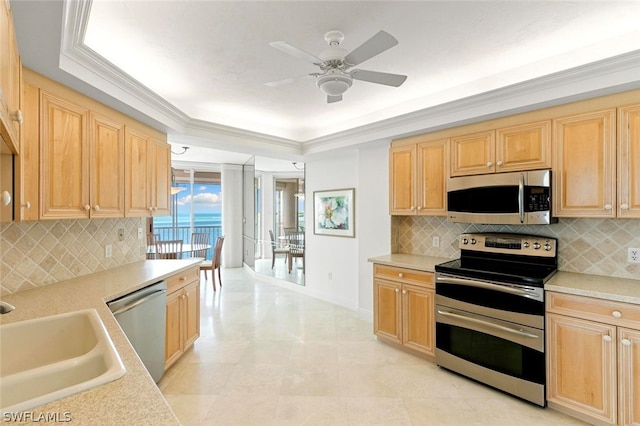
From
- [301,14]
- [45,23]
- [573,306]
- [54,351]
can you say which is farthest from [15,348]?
[573,306]

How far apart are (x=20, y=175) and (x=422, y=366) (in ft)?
11.1

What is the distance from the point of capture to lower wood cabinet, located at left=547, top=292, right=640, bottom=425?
78.2 inches

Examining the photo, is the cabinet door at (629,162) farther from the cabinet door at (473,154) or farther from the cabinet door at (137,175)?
the cabinet door at (137,175)

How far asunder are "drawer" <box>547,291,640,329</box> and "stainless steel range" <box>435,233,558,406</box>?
99mm

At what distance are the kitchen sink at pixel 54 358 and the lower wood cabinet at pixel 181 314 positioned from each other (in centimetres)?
124

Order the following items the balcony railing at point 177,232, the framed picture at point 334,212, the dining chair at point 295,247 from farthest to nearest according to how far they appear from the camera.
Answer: the balcony railing at point 177,232
the dining chair at point 295,247
the framed picture at point 334,212

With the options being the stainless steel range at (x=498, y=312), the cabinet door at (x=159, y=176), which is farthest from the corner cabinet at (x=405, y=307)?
the cabinet door at (x=159, y=176)

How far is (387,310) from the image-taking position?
3352 millimetres

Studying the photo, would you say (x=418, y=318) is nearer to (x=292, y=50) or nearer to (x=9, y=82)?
(x=292, y=50)

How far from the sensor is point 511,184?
265 cm

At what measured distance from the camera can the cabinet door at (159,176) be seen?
3127mm

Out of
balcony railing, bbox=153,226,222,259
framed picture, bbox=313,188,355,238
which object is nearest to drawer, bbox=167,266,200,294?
framed picture, bbox=313,188,355,238

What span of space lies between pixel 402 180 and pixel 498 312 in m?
1.65

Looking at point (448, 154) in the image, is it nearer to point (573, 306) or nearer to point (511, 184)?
point (511, 184)
